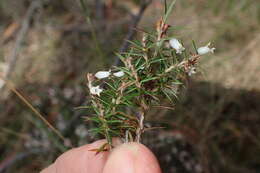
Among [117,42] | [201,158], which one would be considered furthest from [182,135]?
[117,42]

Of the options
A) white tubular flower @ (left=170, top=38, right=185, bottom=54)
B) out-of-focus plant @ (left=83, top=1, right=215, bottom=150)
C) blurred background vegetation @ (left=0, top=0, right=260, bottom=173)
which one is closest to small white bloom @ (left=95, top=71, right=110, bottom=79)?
out-of-focus plant @ (left=83, top=1, right=215, bottom=150)

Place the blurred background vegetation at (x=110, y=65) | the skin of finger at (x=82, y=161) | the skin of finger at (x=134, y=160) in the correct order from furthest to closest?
the blurred background vegetation at (x=110, y=65) → the skin of finger at (x=82, y=161) → the skin of finger at (x=134, y=160)

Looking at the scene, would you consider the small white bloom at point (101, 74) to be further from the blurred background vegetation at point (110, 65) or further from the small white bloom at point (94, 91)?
the blurred background vegetation at point (110, 65)

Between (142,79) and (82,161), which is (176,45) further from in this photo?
(82,161)

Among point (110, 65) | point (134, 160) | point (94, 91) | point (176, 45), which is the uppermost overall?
point (176, 45)

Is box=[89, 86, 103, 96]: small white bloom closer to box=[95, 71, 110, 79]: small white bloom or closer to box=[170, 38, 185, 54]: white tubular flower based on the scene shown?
box=[95, 71, 110, 79]: small white bloom

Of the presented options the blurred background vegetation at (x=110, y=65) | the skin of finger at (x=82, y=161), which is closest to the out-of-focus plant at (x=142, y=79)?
the skin of finger at (x=82, y=161)

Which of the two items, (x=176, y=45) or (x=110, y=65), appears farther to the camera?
(x=110, y=65)

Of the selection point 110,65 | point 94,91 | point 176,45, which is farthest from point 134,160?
point 110,65
